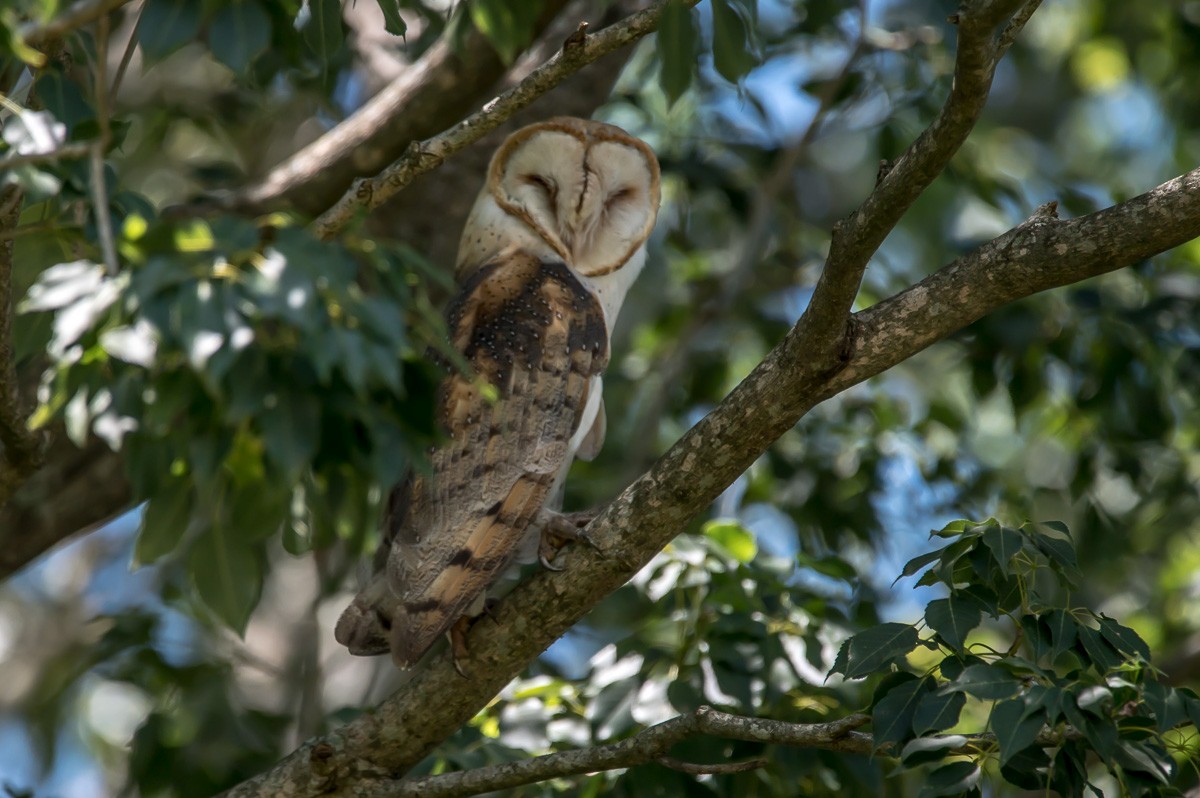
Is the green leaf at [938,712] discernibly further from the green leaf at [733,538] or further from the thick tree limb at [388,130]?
the thick tree limb at [388,130]

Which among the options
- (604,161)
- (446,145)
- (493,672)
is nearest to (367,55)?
(604,161)

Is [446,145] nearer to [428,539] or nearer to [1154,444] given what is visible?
[428,539]

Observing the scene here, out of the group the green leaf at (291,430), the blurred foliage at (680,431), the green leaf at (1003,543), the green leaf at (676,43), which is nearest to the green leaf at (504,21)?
the blurred foliage at (680,431)

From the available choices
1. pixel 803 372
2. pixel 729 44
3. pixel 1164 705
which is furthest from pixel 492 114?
pixel 1164 705

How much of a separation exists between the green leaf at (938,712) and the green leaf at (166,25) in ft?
5.58

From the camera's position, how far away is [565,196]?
150 inches

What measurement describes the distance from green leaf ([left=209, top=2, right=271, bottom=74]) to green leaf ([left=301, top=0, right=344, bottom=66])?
337mm

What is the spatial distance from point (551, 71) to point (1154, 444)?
270 cm

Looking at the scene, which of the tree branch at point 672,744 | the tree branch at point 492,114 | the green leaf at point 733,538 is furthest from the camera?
the green leaf at point 733,538

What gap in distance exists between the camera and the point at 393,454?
174 centimetres

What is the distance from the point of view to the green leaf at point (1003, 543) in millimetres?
2260

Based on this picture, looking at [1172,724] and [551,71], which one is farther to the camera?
[551,71]

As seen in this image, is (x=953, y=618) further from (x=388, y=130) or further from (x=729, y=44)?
(x=388, y=130)

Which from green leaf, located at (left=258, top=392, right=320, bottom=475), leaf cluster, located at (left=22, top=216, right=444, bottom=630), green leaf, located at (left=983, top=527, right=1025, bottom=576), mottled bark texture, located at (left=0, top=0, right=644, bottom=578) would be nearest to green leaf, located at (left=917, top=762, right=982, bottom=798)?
green leaf, located at (left=983, top=527, right=1025, bottom=576)
